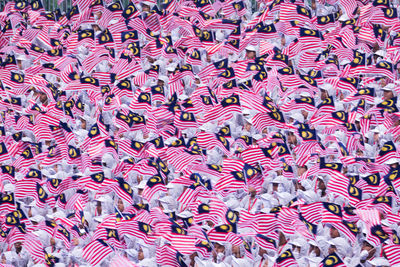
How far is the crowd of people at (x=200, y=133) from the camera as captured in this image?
1177 centimetres

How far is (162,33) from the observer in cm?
1712

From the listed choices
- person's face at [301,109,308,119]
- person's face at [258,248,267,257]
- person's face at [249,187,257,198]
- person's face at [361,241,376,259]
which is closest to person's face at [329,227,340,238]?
person's face at [361,241,376,259]

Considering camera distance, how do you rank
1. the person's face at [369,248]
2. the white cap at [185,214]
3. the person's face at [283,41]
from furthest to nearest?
the person's face at [283,41] → the white cap at [185,214] → the person's face at [369,248]

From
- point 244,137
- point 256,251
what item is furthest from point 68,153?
point 256,251

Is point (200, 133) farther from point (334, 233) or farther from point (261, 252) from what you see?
point (334, 233)

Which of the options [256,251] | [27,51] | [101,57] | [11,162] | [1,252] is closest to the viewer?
[256,251]

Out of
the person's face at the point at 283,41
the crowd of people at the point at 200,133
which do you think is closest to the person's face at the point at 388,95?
the crowd of people at the point at 200,133

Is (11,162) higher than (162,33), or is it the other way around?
(162,33)

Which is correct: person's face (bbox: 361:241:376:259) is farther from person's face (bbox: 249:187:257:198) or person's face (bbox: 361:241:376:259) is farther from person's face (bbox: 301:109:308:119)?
person's face (bbox: 301:109:308:119)

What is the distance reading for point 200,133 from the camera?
46.1 feet

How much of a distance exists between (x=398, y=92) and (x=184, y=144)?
4684 millimetres

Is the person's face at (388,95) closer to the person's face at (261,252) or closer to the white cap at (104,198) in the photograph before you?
the person's face at (261,252)

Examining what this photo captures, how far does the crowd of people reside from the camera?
464 inches

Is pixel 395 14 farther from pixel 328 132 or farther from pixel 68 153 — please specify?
pixel 68 153
